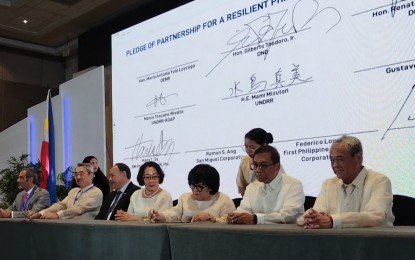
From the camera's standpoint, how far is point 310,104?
391 cm

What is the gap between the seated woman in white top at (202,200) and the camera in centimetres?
309

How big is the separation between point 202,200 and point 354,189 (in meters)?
1.12

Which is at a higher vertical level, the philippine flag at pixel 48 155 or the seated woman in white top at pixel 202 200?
the philippine flag at pixel 48 155

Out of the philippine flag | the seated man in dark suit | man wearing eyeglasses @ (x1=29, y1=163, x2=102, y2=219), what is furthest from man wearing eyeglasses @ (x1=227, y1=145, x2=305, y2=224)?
the philippine flag

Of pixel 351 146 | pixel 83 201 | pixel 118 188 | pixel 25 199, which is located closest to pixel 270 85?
pixel 118 188

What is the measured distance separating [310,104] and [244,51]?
93cm

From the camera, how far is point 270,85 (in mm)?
4242

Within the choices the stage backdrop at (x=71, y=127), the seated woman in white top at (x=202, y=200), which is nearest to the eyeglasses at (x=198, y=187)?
the seated woman in white top at (x=202, y=200)

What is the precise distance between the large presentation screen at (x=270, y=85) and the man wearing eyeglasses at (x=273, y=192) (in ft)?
3.15

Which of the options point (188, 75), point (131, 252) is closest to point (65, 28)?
point (188, 75)
